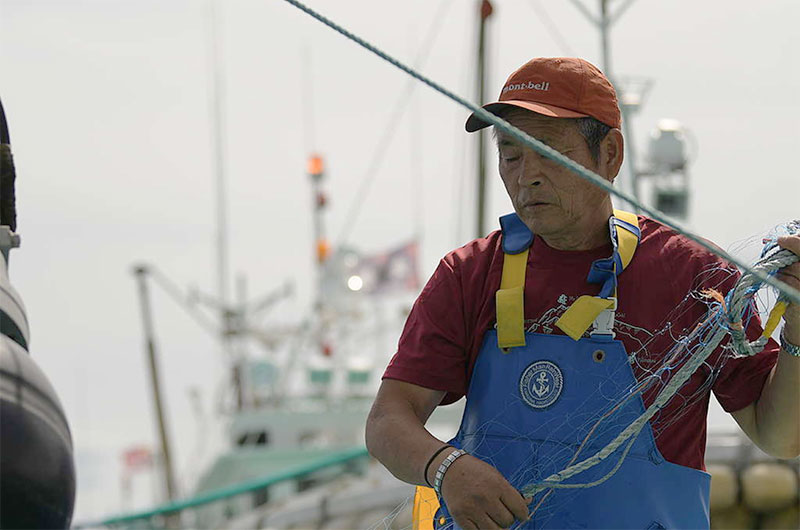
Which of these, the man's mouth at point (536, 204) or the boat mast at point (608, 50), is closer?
the man's mouth at point (536, 204)

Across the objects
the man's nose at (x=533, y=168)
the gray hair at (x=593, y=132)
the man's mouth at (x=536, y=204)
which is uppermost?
the gray hair at (x=593, y=132)

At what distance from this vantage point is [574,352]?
2547 mm

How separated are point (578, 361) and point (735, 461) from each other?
4496 millimetres

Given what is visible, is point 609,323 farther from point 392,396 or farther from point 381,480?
point 381,480

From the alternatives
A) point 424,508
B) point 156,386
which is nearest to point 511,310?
point 424,508

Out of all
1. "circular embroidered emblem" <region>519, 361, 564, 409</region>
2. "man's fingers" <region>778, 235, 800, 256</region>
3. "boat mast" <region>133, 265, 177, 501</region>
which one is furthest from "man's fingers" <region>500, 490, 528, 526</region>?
"boat mast" <region>133, 265, 177, 501</region>

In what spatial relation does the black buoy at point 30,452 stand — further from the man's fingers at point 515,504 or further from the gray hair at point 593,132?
the gray hair at point 593,132

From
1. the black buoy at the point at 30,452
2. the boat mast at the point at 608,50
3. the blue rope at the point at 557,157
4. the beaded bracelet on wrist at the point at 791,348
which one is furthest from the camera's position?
the boat mast at the point at 608,50

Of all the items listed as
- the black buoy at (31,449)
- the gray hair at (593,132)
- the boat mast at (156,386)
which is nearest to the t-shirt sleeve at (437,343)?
the gray hair at (593,132)

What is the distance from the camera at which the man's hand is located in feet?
7.67

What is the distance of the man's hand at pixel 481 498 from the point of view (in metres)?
2.34

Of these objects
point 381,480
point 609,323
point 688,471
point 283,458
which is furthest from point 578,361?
point 283,458

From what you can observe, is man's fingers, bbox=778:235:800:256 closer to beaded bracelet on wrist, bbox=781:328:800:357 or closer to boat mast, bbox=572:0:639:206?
beaded bracelet on wrist, bbox=781:328:800:357

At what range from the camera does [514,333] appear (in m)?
2.56
